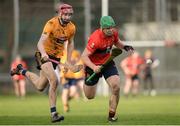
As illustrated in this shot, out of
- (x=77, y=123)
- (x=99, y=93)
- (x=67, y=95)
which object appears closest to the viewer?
(x=77, y=123)

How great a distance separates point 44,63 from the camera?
15461 mm

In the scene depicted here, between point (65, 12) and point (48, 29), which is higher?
point (65, 12)

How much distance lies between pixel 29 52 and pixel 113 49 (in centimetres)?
2586

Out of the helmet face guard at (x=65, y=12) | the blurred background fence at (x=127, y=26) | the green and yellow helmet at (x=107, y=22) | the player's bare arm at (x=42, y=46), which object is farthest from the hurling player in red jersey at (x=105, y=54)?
the blurred background fence at (x=127, y=26)

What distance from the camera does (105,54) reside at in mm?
15969

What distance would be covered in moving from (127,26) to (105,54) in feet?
81.4

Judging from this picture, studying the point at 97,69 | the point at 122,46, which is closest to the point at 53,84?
the point at 97,69

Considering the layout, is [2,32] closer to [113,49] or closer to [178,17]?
[178,17]

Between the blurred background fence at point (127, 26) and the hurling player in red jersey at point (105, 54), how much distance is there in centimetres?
2421

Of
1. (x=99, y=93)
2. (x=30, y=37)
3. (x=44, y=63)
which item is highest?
(x=44, y=63)

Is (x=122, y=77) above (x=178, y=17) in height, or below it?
below

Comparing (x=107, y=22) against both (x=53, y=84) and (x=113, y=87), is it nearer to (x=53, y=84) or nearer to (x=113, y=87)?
(x=113, y=87)

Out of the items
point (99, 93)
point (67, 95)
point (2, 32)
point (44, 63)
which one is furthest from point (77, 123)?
point (2, 32)

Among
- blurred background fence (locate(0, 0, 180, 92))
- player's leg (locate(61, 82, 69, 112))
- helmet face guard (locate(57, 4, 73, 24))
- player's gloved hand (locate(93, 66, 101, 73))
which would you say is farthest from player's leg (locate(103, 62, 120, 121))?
blurred background fence (locate(0, 0, 180, 92))
